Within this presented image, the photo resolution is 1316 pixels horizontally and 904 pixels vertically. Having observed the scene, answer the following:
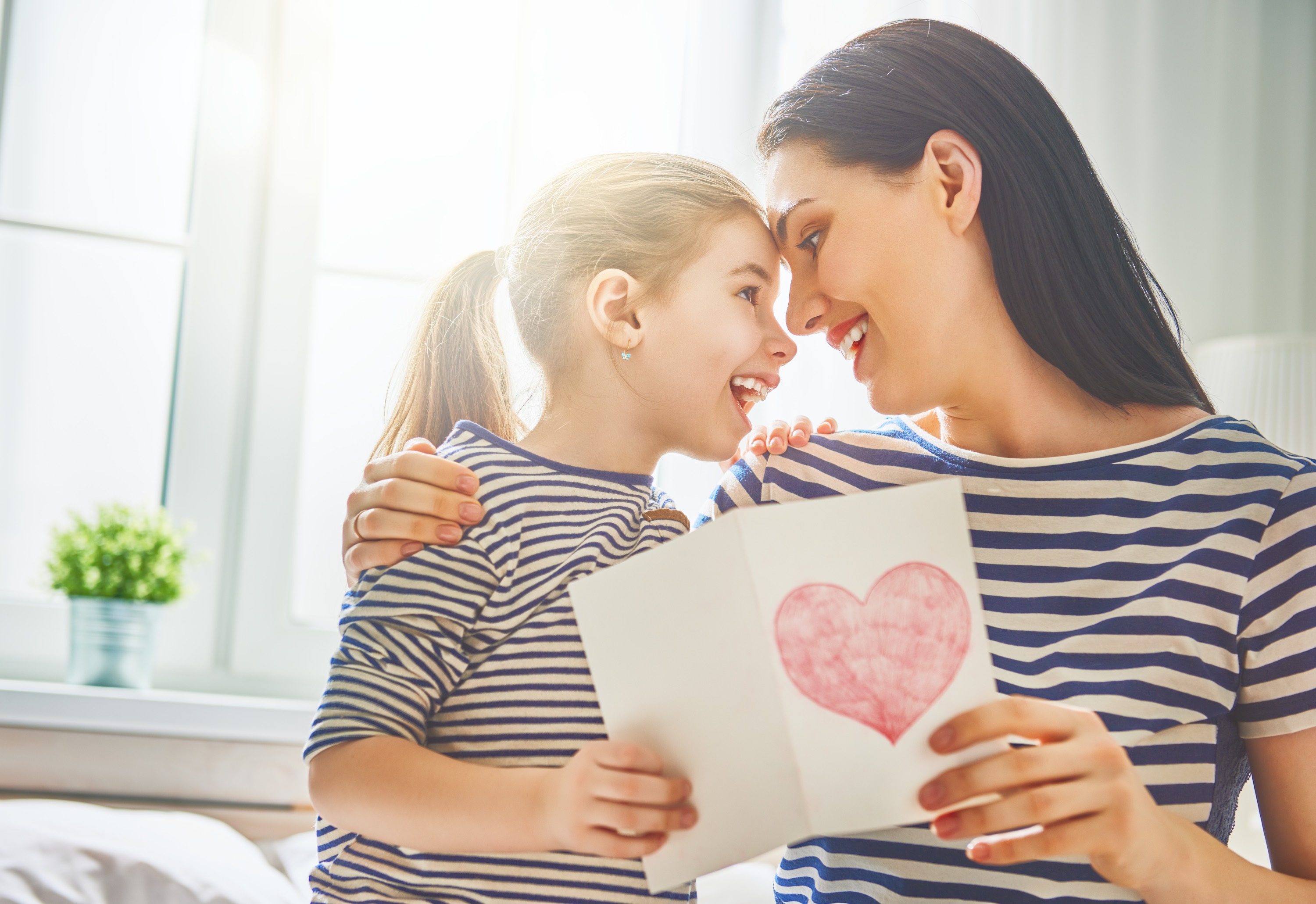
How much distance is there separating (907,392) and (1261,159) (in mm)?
2032

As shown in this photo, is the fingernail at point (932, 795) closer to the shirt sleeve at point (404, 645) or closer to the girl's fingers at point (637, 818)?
the girl's fingers at point (637, 818)

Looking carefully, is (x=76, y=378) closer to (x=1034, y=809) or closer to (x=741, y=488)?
(x=741, y=488)

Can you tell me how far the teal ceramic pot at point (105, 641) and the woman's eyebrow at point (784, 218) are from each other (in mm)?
1322

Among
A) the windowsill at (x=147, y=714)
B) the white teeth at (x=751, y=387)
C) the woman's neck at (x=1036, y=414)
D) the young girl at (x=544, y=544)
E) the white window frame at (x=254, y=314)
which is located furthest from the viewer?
the white window frame at (x=254, y=314)

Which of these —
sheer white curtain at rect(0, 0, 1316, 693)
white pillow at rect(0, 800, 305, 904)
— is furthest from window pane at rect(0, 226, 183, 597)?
white pillow at rect(0, 800, 305, 904)

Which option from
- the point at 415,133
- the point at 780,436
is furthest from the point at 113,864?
the point at 415,133

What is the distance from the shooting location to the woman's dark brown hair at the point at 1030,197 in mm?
945

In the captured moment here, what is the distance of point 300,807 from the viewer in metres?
1.60

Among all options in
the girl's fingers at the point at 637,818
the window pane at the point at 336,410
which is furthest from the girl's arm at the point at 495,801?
the window pane at the point at 336,410

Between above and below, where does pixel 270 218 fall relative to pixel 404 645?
above

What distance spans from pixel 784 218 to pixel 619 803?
641mm

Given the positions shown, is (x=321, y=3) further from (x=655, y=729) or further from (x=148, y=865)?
(x=655, y=729)

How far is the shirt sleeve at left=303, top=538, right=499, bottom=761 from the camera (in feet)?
2.49

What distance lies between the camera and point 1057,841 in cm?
59
